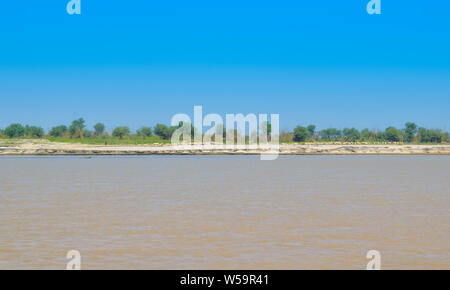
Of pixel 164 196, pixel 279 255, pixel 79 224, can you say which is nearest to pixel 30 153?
pixel 164 196

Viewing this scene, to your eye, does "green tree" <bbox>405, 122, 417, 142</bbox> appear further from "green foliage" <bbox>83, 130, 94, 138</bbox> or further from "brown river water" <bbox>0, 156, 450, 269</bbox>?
"brown river water" <bbox>0, 156, 450, 269</bbox>

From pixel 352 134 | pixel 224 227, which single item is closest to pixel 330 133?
pixel 352 134

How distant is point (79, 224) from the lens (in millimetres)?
11508

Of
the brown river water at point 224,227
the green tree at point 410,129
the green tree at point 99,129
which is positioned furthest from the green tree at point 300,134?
the brown river water at point 224,227

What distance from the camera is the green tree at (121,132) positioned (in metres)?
94.9

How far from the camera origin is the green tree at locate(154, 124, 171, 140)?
310ft

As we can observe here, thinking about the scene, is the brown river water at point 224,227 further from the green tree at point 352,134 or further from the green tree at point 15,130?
the green tree at point 15,130

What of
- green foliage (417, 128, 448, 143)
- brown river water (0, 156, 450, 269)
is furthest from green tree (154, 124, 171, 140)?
brown river water (0, 156, 450, 269)

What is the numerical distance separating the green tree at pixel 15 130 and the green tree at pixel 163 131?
2430 centimetres

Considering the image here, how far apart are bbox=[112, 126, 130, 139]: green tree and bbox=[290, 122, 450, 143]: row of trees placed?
29.0 meters

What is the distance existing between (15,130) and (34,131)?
12.7 ft

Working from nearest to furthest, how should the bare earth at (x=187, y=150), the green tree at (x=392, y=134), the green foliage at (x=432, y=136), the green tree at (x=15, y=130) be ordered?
the bare earth at (x=187, y=150) → the green foliage at (x=432, y=136) → the green tree at (x=15, y=130) → the green tree at (x=392, y=134)

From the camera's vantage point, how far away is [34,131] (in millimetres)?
95375
